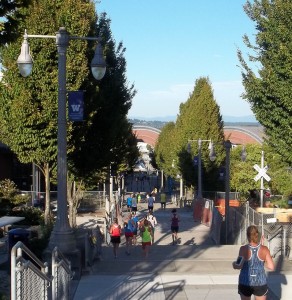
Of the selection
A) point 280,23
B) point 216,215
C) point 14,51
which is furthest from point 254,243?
point 216,215

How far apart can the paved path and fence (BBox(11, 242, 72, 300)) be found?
2180 millimetres

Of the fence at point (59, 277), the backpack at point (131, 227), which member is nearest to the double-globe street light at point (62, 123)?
the fence at point (59, 277)

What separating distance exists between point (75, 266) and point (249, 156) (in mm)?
47233

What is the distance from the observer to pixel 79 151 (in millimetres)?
24781

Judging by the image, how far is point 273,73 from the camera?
17.6 meters

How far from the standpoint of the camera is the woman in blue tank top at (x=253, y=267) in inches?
334

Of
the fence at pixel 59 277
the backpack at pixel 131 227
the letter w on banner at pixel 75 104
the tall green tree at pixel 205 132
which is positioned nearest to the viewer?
the fence at pixel 59 277

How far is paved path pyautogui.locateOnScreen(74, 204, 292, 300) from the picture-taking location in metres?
12.5

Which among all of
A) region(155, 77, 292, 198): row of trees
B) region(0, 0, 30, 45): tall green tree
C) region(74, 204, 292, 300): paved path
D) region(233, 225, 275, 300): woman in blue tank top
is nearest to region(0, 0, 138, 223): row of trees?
region(74, 204, 292, 300): paved path

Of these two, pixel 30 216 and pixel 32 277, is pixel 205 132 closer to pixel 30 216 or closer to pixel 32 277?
pixel 30 216

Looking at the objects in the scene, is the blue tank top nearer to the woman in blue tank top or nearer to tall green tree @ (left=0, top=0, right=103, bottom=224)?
the woman in blue tank top

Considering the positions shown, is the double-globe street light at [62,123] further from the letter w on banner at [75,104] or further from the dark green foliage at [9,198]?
the dark green foliage at [9,198]

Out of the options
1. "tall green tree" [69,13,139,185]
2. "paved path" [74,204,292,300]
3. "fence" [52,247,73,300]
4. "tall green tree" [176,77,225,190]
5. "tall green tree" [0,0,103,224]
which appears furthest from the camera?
"tall green tree" [176,77,225,190]

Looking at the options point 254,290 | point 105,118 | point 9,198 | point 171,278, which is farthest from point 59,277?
point 9,198
